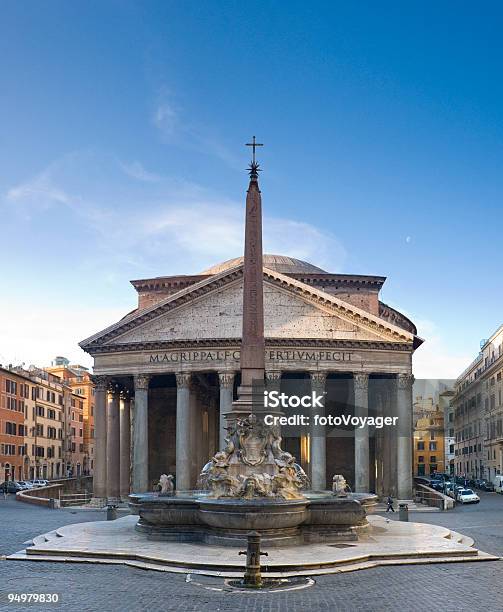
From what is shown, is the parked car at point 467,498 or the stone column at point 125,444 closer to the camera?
the parked car at point 467,498

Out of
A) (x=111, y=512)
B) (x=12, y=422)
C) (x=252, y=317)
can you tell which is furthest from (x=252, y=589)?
(x=12, y=422)

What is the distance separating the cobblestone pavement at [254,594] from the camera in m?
12.4

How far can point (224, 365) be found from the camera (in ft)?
136

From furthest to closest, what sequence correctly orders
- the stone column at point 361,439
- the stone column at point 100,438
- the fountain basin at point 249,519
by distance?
the stone column at point 100,438, the stone column at point 361,439, the fountain basin at point 249,519

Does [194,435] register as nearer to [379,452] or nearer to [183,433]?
[183,433]

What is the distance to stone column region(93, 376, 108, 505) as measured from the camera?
142 feet

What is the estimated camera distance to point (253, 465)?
1914 centimetres

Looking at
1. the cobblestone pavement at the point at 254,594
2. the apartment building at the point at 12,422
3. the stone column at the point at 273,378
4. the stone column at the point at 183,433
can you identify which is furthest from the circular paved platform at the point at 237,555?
the apartment building at the point at 12,422

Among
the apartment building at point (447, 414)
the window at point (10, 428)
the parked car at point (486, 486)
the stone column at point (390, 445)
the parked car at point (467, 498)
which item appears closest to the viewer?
the parked car at point (467, 498)

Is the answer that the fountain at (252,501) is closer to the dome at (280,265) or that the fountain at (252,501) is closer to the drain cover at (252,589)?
the drain cover at (252,589)

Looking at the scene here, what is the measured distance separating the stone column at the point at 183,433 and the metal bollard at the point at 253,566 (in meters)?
27.4

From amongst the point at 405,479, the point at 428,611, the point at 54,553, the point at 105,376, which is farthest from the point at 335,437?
the point at 428,611

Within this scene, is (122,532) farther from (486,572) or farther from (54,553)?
(486,572)

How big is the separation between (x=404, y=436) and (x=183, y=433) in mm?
10753
